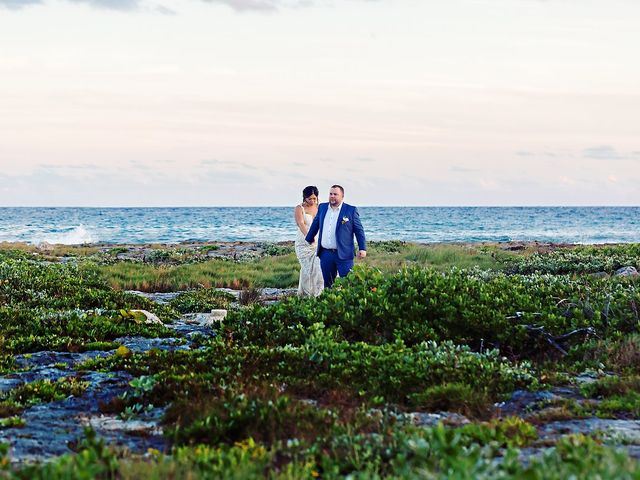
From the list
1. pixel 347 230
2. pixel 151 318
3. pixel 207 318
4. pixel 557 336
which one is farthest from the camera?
pixel 347 230

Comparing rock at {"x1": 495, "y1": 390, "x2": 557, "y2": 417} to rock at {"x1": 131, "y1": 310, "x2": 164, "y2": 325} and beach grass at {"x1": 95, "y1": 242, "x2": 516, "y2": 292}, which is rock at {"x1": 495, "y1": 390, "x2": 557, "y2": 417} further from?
beach grass at {"x1": 95, "y1": 242, "x2": 516, "y2": 292}

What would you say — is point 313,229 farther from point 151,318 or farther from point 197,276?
point 197,276

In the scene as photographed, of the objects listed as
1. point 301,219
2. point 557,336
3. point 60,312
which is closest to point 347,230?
point 301,219

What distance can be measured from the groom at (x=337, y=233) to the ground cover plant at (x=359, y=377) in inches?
82.0

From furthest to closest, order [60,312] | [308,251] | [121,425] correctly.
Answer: [308,251] < [60,312] < [121,425]

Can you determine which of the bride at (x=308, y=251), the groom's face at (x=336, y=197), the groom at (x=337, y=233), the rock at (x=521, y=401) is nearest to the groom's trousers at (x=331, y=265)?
the groom at (x=337, y=233)

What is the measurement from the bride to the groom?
4.39 ft

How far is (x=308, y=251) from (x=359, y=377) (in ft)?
29.8

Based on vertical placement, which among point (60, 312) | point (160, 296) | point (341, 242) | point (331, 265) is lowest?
point (160, 296)

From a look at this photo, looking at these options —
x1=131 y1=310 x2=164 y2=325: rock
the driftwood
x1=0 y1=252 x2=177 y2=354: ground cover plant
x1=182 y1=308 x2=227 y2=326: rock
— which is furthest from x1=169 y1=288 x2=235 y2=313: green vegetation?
the driftwood

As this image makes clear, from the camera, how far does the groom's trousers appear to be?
1580 cm

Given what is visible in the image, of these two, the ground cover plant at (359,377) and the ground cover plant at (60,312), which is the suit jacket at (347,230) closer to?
the ground cover plant at (359,377)

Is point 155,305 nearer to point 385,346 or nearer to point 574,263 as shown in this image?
point 385,346

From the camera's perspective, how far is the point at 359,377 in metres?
8.76
